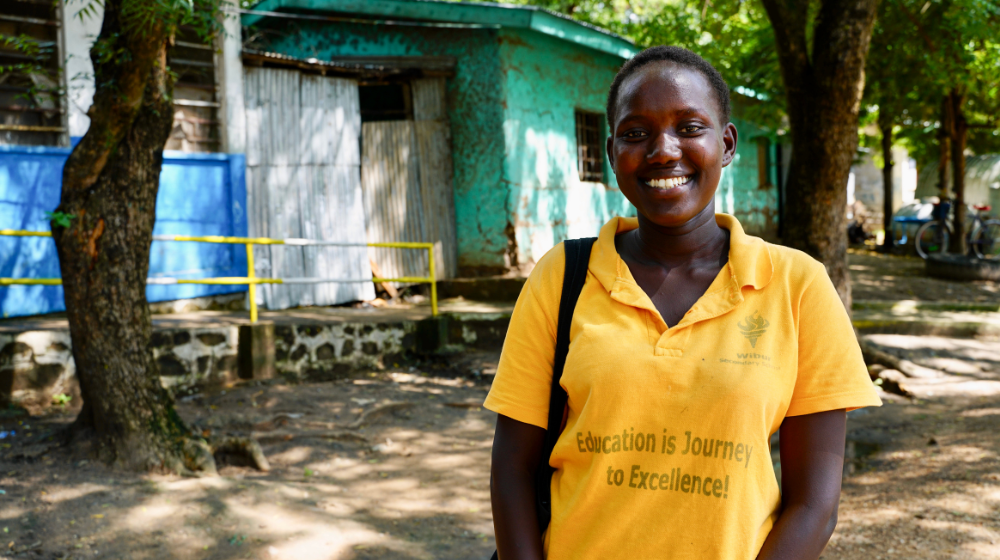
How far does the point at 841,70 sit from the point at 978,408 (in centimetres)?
292

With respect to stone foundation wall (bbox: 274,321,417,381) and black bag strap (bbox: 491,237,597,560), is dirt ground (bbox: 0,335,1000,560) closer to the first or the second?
stone foundation wall (bbox: 274,321,417,381)

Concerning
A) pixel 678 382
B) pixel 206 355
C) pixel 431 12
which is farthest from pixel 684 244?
pixel 431 12

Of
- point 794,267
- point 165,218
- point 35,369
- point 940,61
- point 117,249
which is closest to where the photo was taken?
point 794,267

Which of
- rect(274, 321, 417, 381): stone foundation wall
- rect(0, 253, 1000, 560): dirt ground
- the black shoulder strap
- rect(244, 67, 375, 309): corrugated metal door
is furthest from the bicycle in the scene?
the black shoulder strap

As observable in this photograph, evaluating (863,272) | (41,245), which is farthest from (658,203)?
(863,272)

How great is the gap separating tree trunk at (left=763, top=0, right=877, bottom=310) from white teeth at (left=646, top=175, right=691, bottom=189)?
5318 millimetres

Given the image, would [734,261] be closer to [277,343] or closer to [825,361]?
[825,361]

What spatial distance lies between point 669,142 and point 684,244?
22 centimetres

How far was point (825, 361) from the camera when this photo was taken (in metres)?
1.44

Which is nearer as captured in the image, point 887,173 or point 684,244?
point 684,244

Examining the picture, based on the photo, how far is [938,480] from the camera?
15.0 feet

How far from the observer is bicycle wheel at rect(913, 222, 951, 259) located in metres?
16.2

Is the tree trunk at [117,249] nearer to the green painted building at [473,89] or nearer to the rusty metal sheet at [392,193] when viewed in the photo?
the green painted building at [473,89]

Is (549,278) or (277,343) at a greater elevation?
(549,278)
